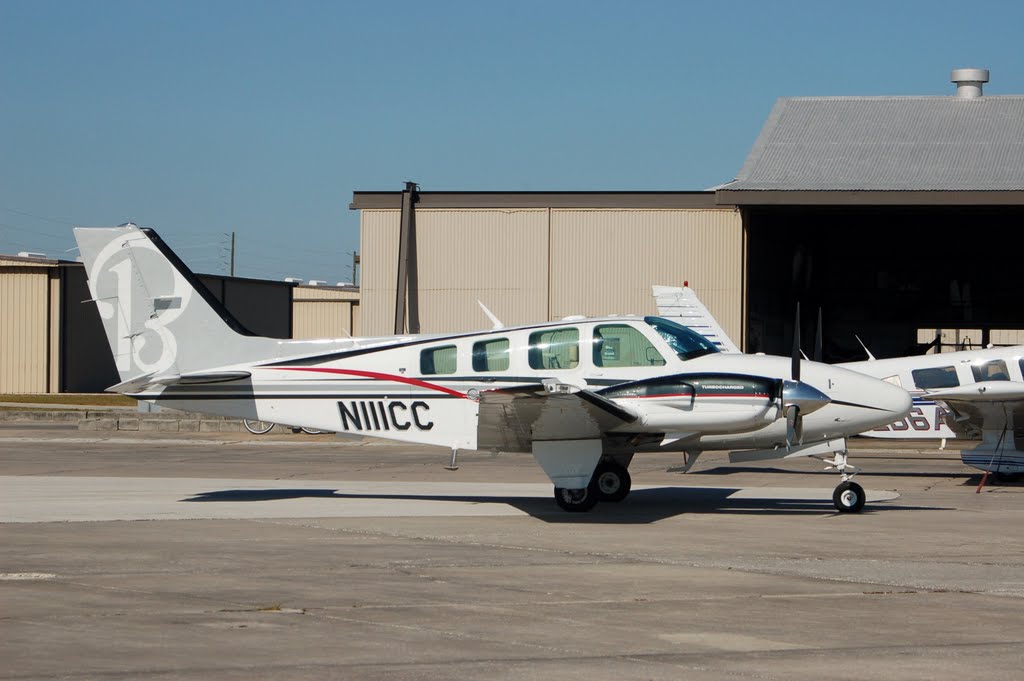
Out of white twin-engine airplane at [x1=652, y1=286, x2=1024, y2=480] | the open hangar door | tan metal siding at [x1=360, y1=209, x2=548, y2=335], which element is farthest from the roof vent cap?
white twin-engine airplane at [x1=652, y1=286, x2=1024, y2=480]

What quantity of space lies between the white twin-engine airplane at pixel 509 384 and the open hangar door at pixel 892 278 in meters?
28.3

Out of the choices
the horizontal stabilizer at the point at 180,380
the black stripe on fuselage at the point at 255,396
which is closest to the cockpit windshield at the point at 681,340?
the black stripe on fuselage at the point at 255,396

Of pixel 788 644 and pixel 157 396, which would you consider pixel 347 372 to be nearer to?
pixel 157 396

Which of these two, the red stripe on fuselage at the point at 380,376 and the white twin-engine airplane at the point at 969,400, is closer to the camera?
the red stripe on fuselage at the point at 380,376

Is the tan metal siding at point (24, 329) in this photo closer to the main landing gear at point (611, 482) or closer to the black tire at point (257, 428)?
the black tire at point (257, 428)

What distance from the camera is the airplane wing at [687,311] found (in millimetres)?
25734

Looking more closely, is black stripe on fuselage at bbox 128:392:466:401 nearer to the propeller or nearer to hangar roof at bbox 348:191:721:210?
the propeller

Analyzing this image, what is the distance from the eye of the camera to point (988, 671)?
6.53 meters

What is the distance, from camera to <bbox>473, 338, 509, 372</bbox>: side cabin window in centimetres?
1441

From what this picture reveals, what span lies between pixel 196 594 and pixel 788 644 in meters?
4.34

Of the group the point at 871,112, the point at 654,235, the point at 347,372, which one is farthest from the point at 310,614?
the point at 871,112

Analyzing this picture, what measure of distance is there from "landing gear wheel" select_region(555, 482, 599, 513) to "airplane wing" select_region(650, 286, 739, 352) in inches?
476

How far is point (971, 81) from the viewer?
4056 cm

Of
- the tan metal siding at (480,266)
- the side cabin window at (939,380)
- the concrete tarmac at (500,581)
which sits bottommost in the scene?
the concrete tarmac at (500,581)
